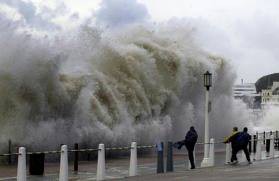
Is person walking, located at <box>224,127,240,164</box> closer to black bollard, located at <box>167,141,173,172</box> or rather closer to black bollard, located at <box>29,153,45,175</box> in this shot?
black bollard, located at <box>167,141,173,172</box>

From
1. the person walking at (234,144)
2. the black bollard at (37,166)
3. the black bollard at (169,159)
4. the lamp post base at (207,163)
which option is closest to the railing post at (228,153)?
the person walking at (234,144)

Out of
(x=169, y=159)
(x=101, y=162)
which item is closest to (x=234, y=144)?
(x=169, y=159)

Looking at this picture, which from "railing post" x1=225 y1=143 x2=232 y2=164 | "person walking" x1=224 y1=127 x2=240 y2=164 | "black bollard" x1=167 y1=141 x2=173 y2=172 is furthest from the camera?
"railing post" x1=225 y1=143 x2=232 y2=164

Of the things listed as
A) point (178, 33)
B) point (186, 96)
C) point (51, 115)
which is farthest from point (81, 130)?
point (178, 33)

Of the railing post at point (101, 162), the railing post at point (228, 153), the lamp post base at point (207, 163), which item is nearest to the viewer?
the railing post at point (101, 162)

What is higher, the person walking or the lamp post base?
the person walking

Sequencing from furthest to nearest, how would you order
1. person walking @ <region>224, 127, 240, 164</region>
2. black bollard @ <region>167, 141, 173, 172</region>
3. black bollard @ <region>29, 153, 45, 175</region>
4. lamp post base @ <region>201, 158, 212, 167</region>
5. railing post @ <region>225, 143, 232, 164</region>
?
railing post @ <region>225, 143, 232, 164</region> < person walking @ <region>224, 127, 240, 164</region> < lamp post base @ <region>201, 158, 212, 167</region> < black bollard @ <region>167, 141, 173, 172</region> < black bollard @ <region>29, 153, 45, 175</region>

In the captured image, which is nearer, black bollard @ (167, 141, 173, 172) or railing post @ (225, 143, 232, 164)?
black bollard @ (167, 141, 173, 172)

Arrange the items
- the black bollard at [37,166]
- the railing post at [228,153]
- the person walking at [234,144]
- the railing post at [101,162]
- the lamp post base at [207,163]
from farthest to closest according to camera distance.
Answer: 1. the railing post at [228,153]
2. the person walking at [234,144]
3. the lamp post base at [207,163]
4. the railing post at [101,162]
5. the black bollard at [37,166]

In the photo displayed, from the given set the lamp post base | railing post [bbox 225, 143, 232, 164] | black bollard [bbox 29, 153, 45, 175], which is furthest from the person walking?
black bollard [bbox 29, 153, 45, 175]

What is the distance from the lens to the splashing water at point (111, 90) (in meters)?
29.8

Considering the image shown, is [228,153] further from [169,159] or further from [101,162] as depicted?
[101,162]

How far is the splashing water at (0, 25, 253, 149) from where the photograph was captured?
29.8 m

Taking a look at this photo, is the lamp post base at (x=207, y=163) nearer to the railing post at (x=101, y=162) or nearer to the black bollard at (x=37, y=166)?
the railing post at (x=101, y=162)
